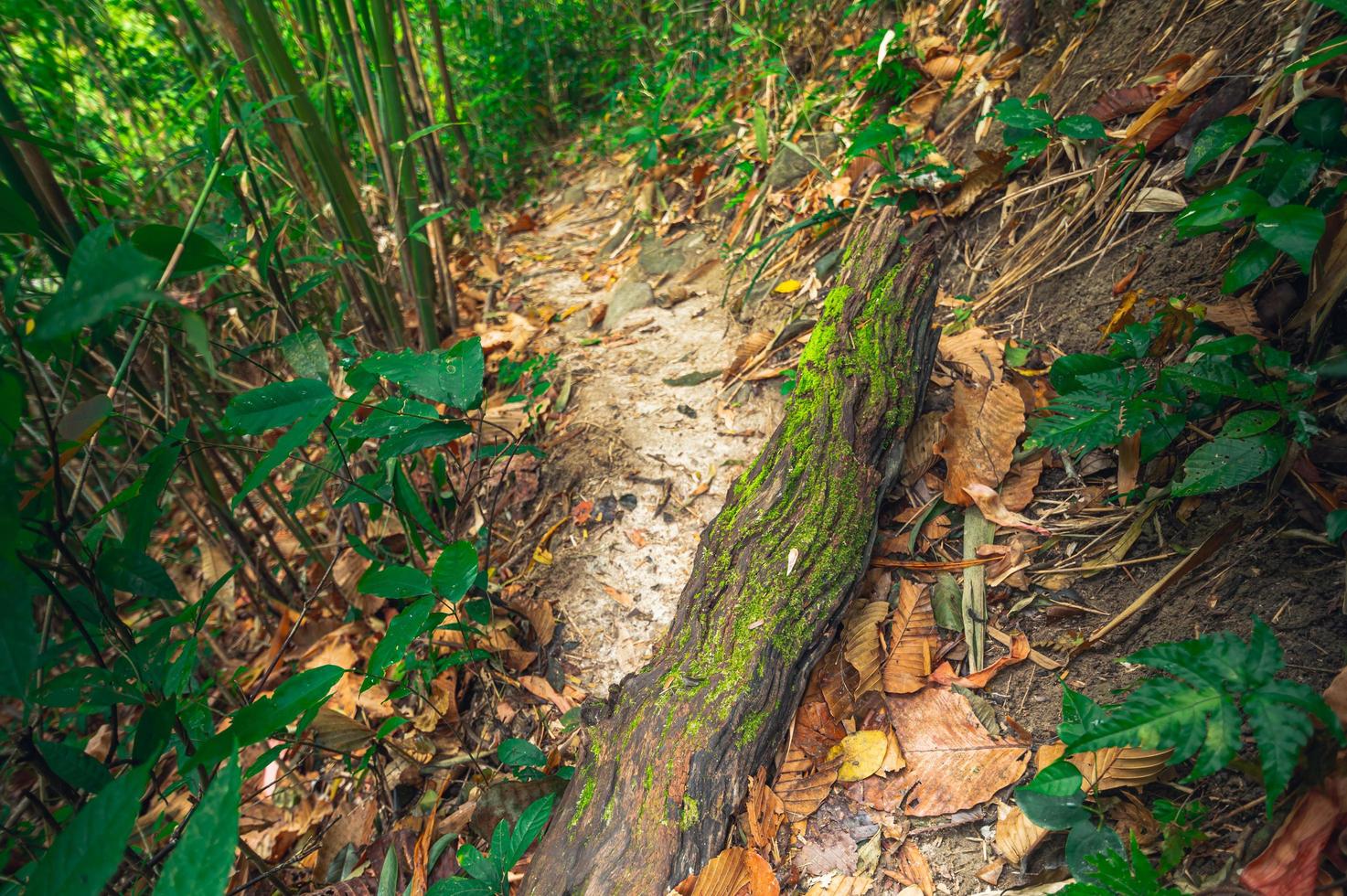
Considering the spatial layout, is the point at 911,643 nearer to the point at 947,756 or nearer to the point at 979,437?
the point at 947,756

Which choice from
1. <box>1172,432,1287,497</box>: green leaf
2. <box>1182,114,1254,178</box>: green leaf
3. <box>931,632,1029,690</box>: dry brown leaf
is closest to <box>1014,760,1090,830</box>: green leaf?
<box>931,632,1029,690</box>: dry brown leaf

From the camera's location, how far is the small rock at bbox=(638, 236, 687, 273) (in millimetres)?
3262

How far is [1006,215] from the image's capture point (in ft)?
7.09

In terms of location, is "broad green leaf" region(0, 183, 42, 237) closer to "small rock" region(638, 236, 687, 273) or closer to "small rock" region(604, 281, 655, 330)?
"small rock" region(604, 281, 655, 330)

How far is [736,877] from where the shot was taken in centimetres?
125

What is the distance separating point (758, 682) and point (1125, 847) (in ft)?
2.10

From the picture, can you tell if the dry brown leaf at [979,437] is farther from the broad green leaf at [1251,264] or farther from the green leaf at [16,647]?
the green leaf at [16,647]

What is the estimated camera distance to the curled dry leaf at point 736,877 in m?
1.23

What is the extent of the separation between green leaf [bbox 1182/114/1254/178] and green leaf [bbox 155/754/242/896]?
78.3 inches

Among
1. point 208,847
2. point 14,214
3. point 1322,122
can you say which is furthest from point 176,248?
point 1322,122

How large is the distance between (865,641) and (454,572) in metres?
0.90

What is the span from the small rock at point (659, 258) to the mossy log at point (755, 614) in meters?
1.43

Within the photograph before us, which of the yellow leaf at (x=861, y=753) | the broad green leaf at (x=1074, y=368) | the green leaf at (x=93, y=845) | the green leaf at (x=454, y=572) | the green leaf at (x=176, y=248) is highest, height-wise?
the green leaf at (x=176, y=248)

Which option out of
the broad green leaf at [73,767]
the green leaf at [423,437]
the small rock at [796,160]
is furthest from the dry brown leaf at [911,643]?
the small rock at [796,160]
